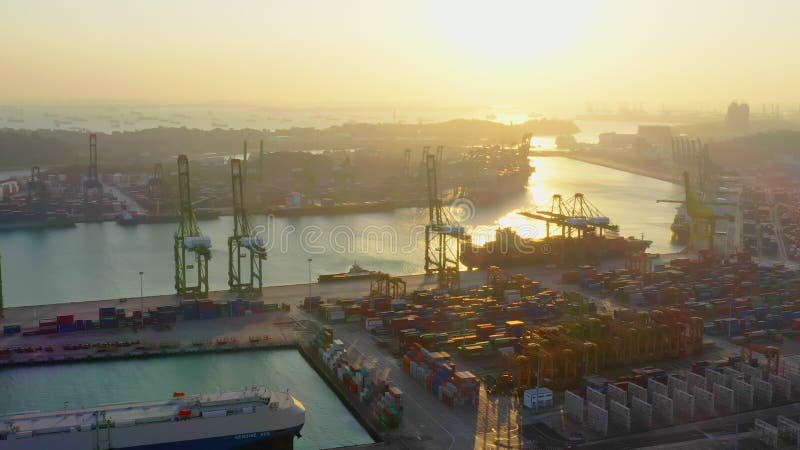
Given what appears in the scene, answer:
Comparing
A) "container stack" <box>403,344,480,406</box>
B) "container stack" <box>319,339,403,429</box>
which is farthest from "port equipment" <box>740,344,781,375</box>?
"container stack" <box>319,339,403,429</box>

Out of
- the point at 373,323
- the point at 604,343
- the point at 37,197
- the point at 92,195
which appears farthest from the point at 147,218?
the point at 604,343

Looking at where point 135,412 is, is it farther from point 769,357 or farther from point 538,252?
point 538,252

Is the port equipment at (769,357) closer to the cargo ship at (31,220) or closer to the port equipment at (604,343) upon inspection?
the port equipment at (604,343)

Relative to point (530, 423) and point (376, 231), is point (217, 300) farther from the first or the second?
point (376, 231)

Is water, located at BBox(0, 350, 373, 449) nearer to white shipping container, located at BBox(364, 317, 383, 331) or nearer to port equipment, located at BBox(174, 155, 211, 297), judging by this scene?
white shipping container, located at BBox(364, 317, 383, 331)

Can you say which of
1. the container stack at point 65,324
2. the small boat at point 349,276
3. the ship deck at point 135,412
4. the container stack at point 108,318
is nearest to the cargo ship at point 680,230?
the small boat at point 349,276
